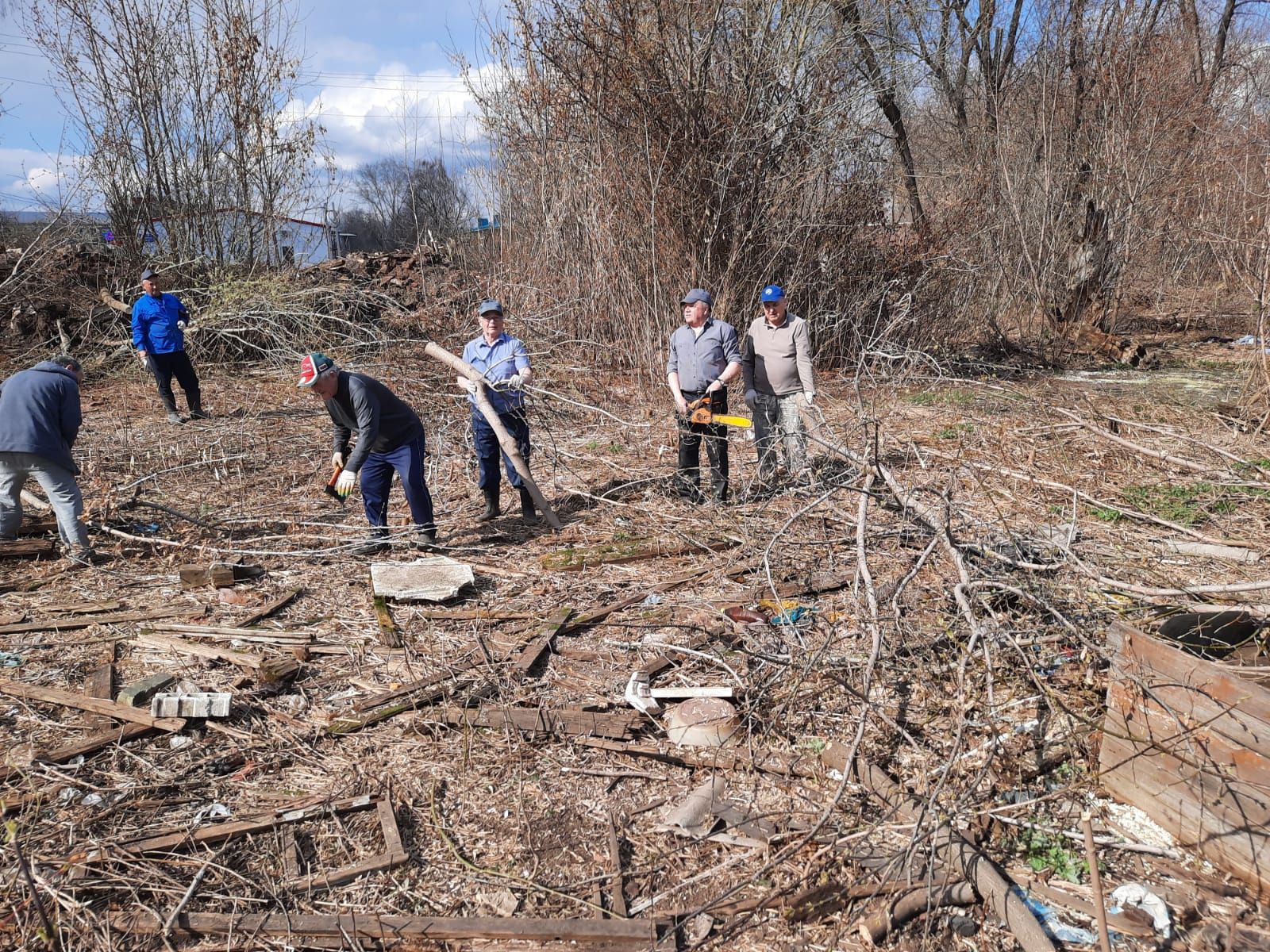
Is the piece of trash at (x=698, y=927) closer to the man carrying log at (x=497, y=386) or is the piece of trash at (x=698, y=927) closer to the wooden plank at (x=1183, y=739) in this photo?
the wooden plank at (x=1183, y=739)

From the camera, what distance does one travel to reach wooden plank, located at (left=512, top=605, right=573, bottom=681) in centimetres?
410

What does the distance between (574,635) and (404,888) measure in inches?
73.9

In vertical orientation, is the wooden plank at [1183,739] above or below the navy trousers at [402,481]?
below

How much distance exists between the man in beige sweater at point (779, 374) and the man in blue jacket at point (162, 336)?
6901 mm

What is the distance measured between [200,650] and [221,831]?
5.18 feet

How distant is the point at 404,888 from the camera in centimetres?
281

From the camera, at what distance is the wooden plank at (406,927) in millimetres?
2590

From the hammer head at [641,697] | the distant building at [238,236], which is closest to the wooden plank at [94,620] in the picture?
the hammer head at [641,697]

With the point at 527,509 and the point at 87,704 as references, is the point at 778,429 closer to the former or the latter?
the point at 527,509

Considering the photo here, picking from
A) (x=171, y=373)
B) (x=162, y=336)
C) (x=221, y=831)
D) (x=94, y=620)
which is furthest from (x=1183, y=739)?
(x=171, y=373)

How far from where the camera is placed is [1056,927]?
2.55 meters

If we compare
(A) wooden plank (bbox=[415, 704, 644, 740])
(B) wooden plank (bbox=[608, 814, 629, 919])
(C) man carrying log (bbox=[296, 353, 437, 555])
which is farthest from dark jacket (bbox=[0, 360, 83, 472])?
(B) wooden plank (bbox=[608, 814, 629, 919])

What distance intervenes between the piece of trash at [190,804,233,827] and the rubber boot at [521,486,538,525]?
3395 millimetres

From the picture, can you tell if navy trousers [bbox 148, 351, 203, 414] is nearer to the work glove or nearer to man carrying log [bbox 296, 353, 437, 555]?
man carrying log [bbox 296, 353, 437, 555]
